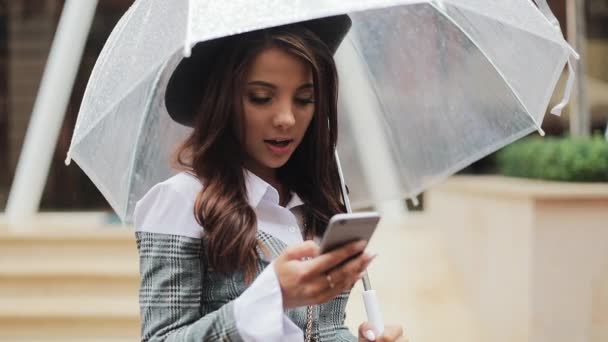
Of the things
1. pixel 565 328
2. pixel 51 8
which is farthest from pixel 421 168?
pixel 51 8

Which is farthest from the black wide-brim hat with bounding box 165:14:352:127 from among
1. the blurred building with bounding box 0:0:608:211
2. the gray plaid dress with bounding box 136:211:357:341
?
the blurred building with bounding box 0:0:608:211

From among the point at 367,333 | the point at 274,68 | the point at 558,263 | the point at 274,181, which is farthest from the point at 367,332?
the point at 558,263

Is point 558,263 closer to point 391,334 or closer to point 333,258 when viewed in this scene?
point 391,334

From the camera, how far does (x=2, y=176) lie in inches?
379

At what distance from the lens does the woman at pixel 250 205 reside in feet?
5.31

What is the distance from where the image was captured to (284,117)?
1869 mm

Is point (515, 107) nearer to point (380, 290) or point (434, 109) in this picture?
point (434, 109)

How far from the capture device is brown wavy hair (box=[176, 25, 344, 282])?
5.89 ft

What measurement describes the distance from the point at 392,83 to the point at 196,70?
908 mm

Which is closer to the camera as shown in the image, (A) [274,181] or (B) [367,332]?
(B) [367,332]

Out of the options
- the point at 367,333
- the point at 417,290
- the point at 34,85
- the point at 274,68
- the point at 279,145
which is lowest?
the point at 417,290

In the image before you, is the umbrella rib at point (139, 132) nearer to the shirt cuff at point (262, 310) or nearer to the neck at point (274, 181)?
the neck at point (274, 181)

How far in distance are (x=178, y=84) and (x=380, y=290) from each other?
4.96 meters

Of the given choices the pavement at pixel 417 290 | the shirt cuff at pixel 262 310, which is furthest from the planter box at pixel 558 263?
the shirt cuff at pixel 262 310
